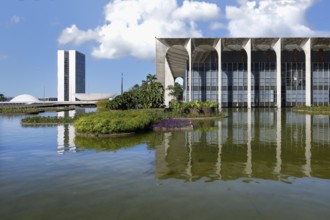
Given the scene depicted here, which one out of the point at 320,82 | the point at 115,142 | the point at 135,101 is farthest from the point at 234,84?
the point at 115,142

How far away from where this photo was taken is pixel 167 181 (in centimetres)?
908

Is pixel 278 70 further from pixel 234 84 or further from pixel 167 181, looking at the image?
pixel 167 181

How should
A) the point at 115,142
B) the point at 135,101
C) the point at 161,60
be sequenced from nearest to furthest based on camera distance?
the point at 115,142
the point at 135,101
the point at 161,60

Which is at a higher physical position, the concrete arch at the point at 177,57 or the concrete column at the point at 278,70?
the concrete arch at the point at 177,57

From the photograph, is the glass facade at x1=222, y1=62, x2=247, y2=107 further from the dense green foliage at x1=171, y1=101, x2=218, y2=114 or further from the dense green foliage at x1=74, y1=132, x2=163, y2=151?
the dense green foliage at x1=74, y1=132, x2=163, y2=151

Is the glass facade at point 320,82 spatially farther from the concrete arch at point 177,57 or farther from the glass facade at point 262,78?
the concrete arch at point 177,57

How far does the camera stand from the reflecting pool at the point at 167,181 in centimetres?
678

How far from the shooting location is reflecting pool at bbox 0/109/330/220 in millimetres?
6781

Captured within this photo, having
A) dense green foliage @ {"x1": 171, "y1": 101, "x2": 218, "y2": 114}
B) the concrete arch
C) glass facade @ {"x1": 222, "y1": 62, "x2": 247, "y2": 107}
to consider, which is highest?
the concrete arch

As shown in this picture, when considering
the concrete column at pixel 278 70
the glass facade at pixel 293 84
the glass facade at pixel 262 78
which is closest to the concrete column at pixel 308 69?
the glass facade at pixel 293 84

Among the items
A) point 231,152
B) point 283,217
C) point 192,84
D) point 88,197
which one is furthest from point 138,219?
point 192,84

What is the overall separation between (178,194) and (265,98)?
67.1 metres

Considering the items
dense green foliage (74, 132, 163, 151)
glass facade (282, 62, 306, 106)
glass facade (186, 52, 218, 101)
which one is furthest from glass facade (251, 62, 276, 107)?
dense green foliage (74, 132, 163, 151)

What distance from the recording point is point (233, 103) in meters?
70.9
